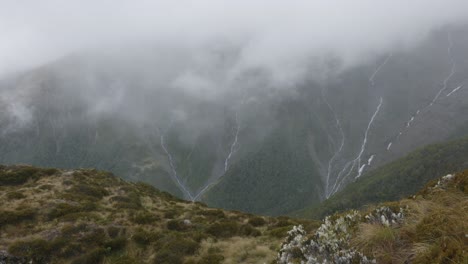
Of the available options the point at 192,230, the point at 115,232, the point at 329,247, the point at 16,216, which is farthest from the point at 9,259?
the point at 329,247

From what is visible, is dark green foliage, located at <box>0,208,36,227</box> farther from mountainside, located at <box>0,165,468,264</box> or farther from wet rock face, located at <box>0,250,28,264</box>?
wet rock face, located at <box>0,250,28,264</box>


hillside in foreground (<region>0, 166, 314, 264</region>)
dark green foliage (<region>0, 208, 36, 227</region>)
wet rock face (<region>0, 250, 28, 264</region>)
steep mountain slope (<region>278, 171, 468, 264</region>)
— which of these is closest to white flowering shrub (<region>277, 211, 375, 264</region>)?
steep mountain slope (<region>278, 171, 468, 264</region>)

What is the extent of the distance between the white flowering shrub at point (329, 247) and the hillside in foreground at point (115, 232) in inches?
148

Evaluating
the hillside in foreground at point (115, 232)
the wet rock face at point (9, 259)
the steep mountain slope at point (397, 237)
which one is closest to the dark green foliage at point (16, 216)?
the hillside in foreground at point (115, 232)

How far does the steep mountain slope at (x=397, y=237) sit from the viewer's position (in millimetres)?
7176

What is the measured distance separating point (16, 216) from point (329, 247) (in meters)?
22.1

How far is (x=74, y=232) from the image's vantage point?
65.4ft

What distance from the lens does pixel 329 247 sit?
9172 mm

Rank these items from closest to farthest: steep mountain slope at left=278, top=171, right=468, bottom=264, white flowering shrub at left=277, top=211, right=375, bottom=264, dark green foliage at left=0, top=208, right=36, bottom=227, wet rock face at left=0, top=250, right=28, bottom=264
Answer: steep mountain slope at left=278, top=171, right=468, bottom=264
white flowering shrub at left=277, top=211, right=375, bottom=264
wet rock face at left=0, top=250, right=28, bottom=264
dark green foliage at left=0, top=208, right=36, bottom=227

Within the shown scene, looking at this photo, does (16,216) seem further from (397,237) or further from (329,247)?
(397,237)

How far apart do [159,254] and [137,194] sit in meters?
19.5

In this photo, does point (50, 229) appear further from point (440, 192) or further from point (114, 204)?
point (440, 192)

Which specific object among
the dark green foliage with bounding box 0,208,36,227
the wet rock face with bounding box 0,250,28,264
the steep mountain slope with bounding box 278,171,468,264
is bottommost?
the steep mountain slope with bounding box 278,171,468,264

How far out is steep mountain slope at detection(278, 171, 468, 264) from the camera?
7.18 metres
